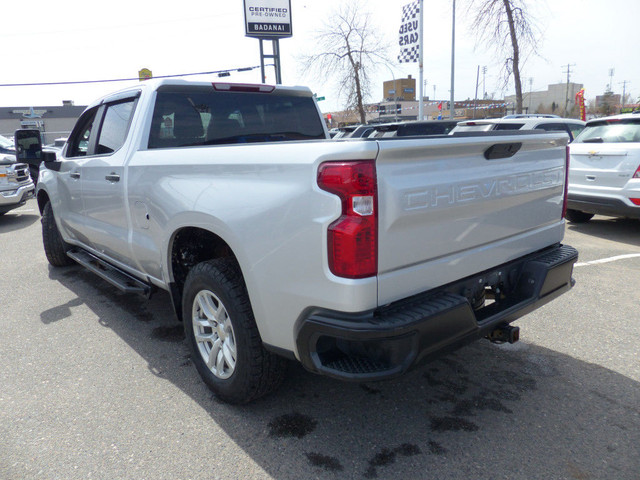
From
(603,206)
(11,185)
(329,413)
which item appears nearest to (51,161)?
(329,413)

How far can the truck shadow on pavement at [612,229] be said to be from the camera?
266 inches

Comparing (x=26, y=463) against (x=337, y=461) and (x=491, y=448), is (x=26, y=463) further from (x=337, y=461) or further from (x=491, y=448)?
(x=491, y=448)

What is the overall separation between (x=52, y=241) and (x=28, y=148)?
1.21m

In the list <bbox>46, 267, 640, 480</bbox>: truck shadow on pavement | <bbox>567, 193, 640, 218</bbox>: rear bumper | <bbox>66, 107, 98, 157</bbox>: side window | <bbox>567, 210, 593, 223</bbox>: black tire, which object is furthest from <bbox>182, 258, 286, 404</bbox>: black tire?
<bbox>567, 210, 593, 223</bbox>: black tire

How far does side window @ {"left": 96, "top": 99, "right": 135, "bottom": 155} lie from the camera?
12.1 feet

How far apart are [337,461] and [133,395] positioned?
140 cm

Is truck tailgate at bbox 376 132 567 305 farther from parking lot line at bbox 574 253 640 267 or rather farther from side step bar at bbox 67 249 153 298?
parking lot line at bbox 574 253 640 267

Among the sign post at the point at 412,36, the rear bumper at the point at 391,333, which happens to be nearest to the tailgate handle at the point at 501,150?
the rear bumper at the point at 391,333

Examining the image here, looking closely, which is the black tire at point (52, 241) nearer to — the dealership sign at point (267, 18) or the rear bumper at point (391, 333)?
the rear bumper at point (391, 333)

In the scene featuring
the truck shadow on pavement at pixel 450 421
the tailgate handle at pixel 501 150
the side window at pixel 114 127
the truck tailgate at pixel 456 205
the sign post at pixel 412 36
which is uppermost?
the sign post at pixel 412 36

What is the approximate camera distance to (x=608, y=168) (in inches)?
261

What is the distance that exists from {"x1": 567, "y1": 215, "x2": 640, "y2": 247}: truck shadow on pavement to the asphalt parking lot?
3.20 m

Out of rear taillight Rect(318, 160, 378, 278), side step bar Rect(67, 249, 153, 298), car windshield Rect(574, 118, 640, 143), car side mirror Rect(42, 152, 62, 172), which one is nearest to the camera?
rear taillight Rect(318, 160, 378, 278)

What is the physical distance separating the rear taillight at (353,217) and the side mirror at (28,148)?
13.7ft
